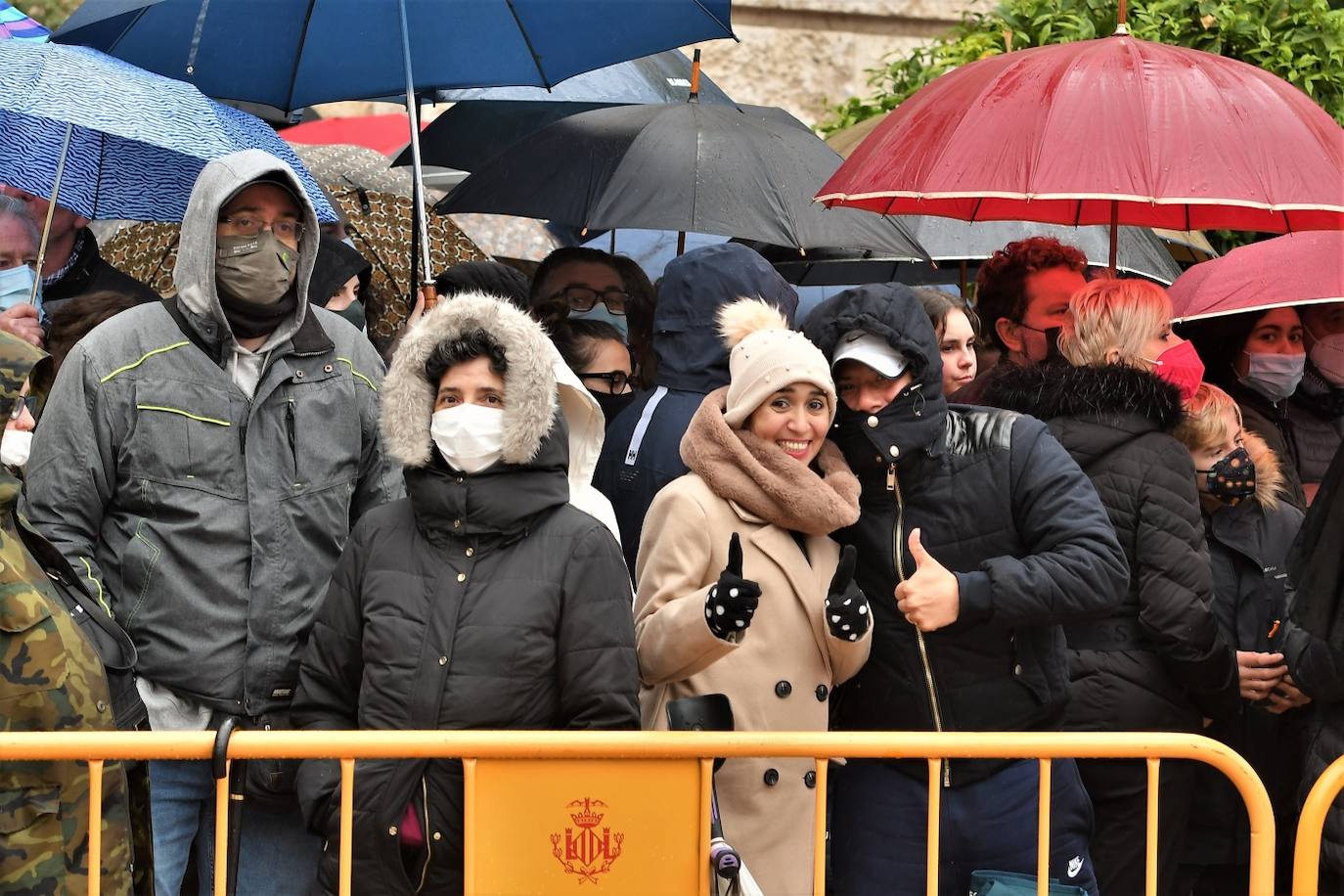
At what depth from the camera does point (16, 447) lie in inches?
166

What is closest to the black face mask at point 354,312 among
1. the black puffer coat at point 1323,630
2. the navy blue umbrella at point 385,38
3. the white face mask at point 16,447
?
the navy blue umbrella at point 385,38

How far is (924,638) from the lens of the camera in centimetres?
397

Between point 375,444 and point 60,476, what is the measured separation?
0.76m

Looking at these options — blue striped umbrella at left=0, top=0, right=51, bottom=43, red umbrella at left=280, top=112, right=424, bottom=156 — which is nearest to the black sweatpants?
blue striped umbrella at left=0, top=0, right=51, bottom=43

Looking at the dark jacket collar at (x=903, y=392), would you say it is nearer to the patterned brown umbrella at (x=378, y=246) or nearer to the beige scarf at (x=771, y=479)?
the beige scarf at (x=771, y=479)

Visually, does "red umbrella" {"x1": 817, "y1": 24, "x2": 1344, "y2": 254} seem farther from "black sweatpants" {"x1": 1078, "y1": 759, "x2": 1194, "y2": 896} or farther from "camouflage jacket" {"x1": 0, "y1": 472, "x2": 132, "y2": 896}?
"camouflage jacket" {"x1": 0, "y1": 472, "x2": 132, "y2": 896}

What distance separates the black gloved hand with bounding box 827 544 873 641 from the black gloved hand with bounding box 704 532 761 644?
191 millimetres

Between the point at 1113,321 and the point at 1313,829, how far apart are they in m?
1.74

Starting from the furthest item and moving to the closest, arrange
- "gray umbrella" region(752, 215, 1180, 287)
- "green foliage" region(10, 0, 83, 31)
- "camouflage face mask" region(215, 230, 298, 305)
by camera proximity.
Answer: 1. "green foliage" region(10, 0, 83, 31)
2. "gray umbrella" region(752, 215, 1180, 287)
3. "camouflage face mask" region(215, 230, 298, 305)

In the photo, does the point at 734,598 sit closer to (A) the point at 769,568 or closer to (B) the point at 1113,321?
(A) the point at 769,568

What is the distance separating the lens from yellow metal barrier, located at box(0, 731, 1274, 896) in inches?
130

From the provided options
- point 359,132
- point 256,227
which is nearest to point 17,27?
point 256,227

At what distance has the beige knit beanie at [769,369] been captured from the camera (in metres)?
3.90

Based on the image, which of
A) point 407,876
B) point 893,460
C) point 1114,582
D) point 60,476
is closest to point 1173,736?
point 1114,582
